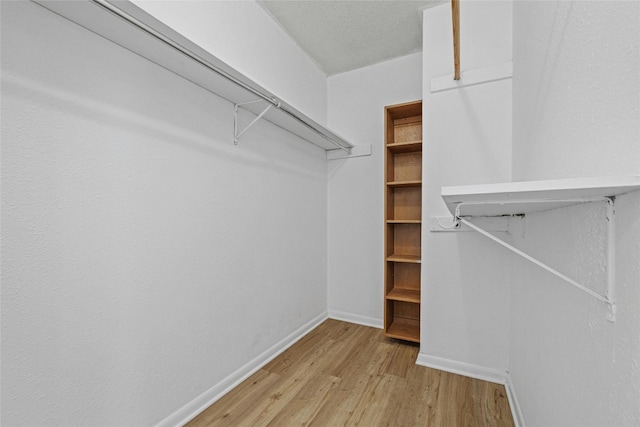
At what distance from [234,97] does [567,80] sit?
1517 mm

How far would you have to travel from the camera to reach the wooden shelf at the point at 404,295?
7.26 feet

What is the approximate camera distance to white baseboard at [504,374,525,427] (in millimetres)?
1378

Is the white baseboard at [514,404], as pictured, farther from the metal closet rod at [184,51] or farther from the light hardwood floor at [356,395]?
the metal closet rod at [184,51]

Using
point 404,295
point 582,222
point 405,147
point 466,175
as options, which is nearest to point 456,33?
point 466,175

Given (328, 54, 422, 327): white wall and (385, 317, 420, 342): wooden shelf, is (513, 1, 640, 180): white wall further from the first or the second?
(385, 317, 420, 342): wooden shelf

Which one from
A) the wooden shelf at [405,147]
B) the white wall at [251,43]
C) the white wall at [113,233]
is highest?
the white wall at [251,43]

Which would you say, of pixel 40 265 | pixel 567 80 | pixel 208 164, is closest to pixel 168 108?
pixel 208 164

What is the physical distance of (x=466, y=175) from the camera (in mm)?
1885

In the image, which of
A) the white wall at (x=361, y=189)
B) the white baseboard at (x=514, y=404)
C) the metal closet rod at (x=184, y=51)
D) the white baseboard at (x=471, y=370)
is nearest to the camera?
the metal closet rod at (x=184, y=51)

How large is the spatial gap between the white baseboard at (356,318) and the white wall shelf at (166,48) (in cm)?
193

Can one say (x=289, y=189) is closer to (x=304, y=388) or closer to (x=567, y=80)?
(x=304, y=388)

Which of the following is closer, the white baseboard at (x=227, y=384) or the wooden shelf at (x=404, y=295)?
the white baseboard at (x=227, y=384)

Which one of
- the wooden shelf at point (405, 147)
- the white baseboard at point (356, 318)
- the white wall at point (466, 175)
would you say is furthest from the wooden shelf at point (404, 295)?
the wooden shelf at point (405, 147)

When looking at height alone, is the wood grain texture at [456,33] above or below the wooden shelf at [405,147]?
above
